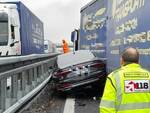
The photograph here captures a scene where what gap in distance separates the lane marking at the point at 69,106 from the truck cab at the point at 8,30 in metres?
6.34

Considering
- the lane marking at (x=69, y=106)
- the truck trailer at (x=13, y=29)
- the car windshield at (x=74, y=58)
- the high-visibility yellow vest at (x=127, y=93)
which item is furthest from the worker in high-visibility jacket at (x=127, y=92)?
the truck trailer at (x=13, y=29)

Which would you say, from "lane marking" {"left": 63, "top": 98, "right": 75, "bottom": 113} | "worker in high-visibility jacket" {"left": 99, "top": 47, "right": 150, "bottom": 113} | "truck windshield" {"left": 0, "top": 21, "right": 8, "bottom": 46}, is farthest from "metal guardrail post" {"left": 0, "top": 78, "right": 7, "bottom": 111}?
"truck windshield" {"left": 0, "top": 21, "right": 8, "bottom": 46}

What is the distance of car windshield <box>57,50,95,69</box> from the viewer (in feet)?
54.1

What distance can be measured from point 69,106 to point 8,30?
852 cm

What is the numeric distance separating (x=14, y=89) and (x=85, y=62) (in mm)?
4764

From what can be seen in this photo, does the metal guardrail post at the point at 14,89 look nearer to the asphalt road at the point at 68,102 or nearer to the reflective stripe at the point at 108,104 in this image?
the asphalt road at the point at 68,102

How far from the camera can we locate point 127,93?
5.55 meters

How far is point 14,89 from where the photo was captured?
1176 centimetres

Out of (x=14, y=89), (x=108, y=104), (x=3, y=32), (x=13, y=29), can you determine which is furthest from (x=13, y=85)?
(x=13, y=29)

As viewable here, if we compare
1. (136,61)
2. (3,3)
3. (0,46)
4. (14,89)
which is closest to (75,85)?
(14,89)

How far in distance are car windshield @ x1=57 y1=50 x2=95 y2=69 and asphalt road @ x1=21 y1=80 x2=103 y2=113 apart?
35.5 inches

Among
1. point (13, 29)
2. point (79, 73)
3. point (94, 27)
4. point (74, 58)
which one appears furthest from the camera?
point (13, 29)

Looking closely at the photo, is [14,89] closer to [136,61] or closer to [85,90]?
[85,90]

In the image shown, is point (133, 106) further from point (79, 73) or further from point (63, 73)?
point (63, 73)
